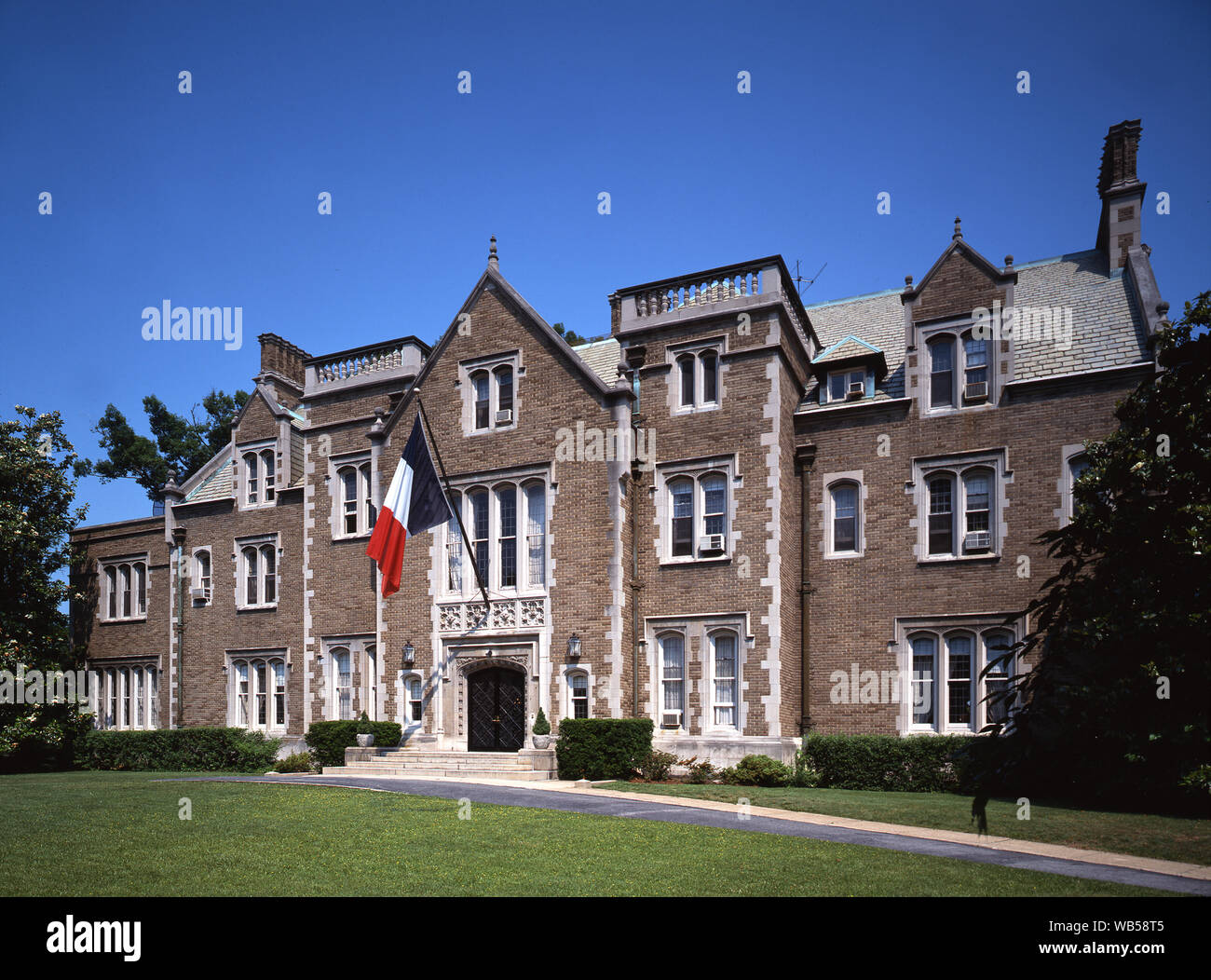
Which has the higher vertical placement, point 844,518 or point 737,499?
point 737,499

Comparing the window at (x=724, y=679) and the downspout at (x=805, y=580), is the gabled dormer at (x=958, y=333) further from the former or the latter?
the window at (x=724, y=679)

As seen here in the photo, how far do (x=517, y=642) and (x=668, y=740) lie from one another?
5.03 m

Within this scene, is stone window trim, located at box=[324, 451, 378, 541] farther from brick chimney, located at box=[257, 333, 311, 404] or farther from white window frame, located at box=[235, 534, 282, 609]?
brick chimney, located at box=[257, 333, 311, 404]

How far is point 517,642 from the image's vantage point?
2677 cm

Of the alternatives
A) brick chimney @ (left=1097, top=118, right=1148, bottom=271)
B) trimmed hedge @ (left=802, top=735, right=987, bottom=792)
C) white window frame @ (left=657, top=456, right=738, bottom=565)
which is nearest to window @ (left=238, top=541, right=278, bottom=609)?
white window frame @ (left=657, top=456, right=738, bottom=565)

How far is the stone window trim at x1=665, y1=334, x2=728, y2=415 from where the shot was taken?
86.4 ft

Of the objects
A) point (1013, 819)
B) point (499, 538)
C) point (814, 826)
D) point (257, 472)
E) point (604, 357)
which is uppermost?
point (604, 357)

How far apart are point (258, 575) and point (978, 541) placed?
24.0m

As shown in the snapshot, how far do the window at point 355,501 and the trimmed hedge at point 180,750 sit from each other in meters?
7.46

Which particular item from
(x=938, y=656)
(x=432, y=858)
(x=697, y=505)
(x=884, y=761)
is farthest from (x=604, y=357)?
(x=432, y=858)

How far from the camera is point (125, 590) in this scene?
122 ft

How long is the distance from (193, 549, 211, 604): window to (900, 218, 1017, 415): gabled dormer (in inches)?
998

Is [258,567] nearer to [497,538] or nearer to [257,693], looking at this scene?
[257,693]
